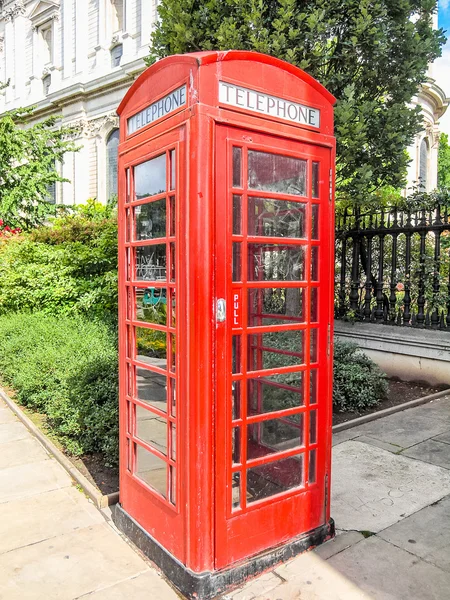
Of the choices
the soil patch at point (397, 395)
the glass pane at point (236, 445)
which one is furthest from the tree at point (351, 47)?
the glass pane at point (236, 445)

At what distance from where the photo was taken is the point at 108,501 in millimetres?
3883

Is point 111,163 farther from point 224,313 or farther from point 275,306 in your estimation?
point 224,313

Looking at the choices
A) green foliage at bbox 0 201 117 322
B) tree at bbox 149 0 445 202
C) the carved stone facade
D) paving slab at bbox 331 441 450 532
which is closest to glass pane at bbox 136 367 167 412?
paving slab at bbox 331 441 450 532

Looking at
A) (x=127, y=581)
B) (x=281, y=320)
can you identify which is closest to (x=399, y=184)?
(x=281, y=320)

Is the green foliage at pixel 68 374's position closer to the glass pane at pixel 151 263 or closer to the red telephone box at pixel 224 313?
the red telephone box at pixel 224 313

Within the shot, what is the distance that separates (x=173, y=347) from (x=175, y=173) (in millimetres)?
960

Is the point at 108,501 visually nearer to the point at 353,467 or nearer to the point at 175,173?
the point at 353,467

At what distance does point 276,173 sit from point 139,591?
250 centimetres

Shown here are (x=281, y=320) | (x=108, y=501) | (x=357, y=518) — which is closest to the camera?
(x=281, y=320)

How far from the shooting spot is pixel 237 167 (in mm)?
2680

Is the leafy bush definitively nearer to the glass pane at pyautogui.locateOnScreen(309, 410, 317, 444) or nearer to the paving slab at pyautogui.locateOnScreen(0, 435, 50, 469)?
the glass pane at pyautogui.locateOnScreen(309, 410, 317, 444)

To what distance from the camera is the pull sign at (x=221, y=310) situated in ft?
8.68

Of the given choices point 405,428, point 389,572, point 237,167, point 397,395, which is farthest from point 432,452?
point 237,167

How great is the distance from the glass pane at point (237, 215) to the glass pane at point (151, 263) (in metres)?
0.45
